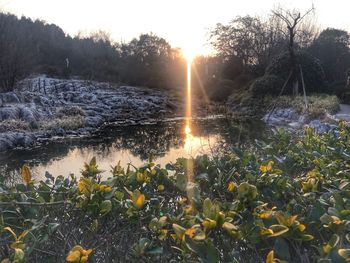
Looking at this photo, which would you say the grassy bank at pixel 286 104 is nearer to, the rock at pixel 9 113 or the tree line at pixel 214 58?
the tree line at pixel 214 58

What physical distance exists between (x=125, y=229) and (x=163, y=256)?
0.74ft

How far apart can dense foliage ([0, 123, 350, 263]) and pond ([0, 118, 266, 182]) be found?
20.2ft

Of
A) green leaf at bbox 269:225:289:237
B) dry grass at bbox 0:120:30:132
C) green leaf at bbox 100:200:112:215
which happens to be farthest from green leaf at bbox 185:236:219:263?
dry grass at bbox 0:120:30:132

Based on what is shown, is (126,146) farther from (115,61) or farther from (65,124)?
(115,61)

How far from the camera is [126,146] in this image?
1332cm

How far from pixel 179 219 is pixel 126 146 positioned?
12.0 metres

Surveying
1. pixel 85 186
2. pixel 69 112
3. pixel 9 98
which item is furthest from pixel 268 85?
pixel 85 186

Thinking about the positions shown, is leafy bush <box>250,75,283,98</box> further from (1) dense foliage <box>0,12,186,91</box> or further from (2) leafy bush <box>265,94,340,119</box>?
(1) dense foliage <box>0,12,186,91</box>

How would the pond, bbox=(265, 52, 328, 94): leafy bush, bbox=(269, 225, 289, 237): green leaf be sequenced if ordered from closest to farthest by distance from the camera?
1. bbox=(269, 225, 289, 237): green leaf
2. the pond
3. bbox=(265, 52, 328, 94): leafy bush

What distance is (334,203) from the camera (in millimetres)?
1401

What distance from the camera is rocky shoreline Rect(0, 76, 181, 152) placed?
1562 centimetres

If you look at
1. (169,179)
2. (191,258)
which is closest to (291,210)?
(191,258)

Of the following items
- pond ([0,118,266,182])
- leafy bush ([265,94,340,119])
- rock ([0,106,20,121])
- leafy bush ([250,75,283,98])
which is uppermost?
leafy bush ([250,75,283,98])

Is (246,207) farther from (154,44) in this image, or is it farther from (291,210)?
(154,44)
